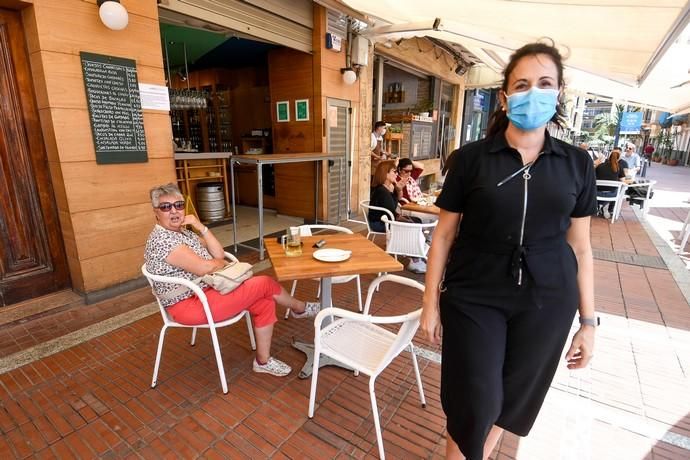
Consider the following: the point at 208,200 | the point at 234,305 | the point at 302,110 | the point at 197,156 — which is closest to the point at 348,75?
the point at 302,110

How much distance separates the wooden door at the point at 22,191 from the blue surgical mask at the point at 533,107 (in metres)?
3.64

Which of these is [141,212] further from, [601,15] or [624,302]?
[624,302]

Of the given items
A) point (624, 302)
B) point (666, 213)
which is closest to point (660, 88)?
point (666, 213)

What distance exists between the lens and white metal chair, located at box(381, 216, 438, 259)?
335cm

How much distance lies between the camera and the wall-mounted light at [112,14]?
280 cm

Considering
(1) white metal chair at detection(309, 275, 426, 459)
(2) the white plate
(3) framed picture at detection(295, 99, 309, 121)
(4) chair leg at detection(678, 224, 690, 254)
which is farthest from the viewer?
(3) framed picture at detection(295, 99, 309, 121)

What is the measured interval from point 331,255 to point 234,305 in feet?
2.12

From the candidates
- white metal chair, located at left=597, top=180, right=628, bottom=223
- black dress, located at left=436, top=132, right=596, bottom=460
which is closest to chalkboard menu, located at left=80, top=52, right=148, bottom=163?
black dress, located at left=436, top=132, right=596, bottom=460

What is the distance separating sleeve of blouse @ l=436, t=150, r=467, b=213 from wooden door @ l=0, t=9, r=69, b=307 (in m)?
3.46

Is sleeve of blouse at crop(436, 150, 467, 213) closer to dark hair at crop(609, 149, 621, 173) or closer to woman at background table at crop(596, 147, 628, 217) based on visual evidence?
woman at background table at crop(596, 147, 628, 217)

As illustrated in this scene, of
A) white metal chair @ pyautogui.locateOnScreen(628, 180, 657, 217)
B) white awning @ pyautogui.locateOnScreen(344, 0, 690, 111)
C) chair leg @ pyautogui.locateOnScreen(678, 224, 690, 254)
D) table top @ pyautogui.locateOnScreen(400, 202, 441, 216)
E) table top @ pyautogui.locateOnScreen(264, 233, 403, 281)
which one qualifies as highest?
white awning @ pyautogui.locateOnScreen(344, 0, 690, 111)

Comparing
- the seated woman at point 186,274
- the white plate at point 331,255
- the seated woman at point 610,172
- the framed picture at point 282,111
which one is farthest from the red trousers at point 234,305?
the seated woman at point 610,172

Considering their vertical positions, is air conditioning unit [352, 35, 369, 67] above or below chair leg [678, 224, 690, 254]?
above

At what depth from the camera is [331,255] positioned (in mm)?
2172
